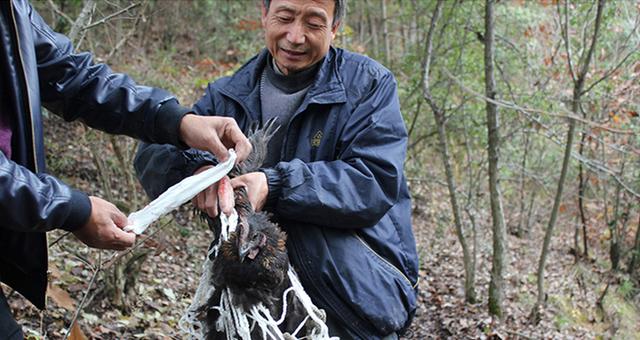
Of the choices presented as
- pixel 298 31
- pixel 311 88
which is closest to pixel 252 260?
pixel 311 88

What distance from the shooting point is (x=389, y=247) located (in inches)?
110

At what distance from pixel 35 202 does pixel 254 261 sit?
0.94 meters

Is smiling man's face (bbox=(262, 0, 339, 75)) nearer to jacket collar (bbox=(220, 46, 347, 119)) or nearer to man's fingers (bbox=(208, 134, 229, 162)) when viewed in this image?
jacket collar (bbox=(220, 46, 347, 119))

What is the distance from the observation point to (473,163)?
449 inches

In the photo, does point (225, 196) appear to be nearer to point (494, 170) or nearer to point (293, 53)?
point (293, 53)

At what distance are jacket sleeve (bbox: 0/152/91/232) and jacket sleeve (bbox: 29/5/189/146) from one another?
700mm

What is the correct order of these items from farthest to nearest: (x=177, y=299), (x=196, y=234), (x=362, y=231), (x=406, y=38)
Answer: (x=406, y=38), (x=196, y=234), (x=177, y=299), (x=362, y=231)

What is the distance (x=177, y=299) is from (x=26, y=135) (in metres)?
4.44

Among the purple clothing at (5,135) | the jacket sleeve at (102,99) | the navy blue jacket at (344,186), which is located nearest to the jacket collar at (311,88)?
the navy blue jacket at (344,186)

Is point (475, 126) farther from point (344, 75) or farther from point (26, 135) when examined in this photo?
point (26, 135)

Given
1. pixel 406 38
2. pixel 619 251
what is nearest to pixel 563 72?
pixel 619 251

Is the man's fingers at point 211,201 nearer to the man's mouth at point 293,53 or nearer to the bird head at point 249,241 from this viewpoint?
the bird head at point 249,241

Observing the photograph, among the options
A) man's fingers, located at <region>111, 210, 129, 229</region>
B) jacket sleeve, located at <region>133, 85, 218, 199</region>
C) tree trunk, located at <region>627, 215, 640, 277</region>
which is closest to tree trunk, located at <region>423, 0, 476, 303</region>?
tree trunk, located at <region>627, 215, 640, 277</region>

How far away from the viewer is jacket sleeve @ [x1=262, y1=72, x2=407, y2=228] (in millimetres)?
2605
